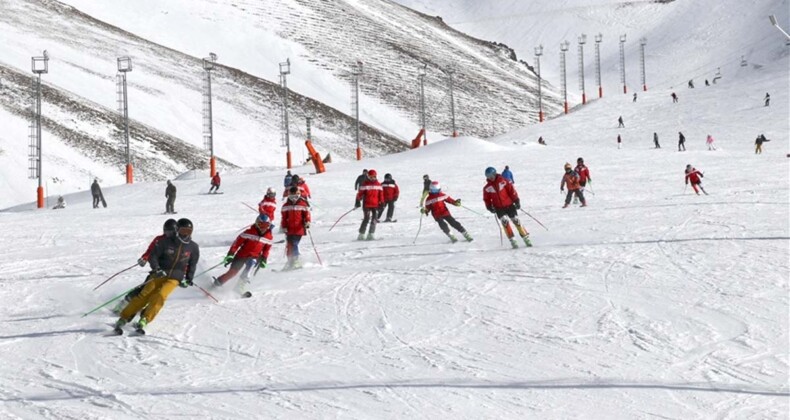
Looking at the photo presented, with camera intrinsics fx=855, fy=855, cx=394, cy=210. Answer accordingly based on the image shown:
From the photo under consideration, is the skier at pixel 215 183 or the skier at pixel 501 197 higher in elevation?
the skier at pixel 215 183

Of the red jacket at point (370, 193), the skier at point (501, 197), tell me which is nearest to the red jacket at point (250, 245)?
the skier at point (501, 197)

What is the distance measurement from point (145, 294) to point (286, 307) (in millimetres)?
1836

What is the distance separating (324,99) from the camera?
9188cm

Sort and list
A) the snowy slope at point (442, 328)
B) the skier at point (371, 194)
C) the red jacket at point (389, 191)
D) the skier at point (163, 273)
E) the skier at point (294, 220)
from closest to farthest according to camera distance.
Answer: the snowy slope at point (442, 328), the skier at point (163, 273), the skier at point (294, 220), the skier at point (371, 194), the red jacket at point (389, 191)

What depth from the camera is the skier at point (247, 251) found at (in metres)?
A: 11.5

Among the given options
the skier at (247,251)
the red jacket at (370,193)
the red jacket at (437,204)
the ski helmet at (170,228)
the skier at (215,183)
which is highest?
the skier at (215,183)

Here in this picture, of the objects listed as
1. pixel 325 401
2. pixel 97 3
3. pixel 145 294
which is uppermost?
pixel 97 3

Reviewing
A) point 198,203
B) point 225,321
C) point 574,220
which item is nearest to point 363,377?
point 225,321

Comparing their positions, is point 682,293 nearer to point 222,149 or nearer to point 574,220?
point 574,220

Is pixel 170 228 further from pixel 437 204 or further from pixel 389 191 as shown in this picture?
pixel 389 191

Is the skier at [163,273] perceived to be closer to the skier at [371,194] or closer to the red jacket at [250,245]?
the red jacket at [250,245]

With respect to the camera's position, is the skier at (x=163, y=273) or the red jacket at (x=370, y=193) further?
the red jacket at (x=370, y=193)

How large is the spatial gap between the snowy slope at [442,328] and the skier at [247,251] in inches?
11.7

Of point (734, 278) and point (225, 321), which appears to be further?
point (734, 278)
